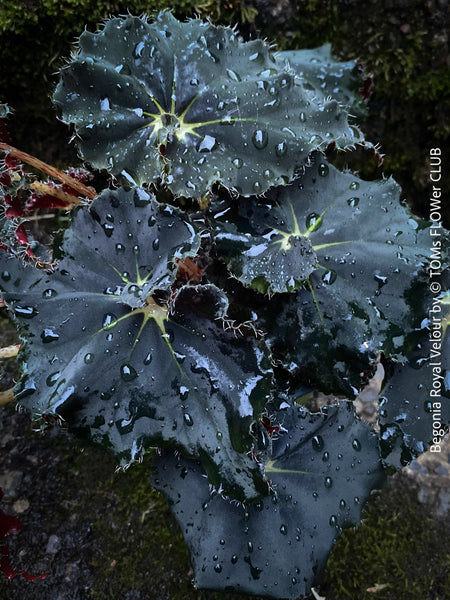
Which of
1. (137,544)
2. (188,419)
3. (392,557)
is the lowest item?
(392,557)

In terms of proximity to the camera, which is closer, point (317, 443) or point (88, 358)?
point (88, 358)

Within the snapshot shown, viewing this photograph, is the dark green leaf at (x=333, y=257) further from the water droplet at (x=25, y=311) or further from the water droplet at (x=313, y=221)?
the water droplet at (x=25, y=311)

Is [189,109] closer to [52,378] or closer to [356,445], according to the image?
[52,378]

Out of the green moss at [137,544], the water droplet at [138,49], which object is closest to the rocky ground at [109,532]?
the green moss at [137,544]

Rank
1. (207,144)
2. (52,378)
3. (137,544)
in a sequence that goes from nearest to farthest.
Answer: (52,378)
(207,144)
(137,544)

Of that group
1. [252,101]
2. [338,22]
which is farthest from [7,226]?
[338,22]

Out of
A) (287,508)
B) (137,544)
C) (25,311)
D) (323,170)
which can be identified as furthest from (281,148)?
(137,544)

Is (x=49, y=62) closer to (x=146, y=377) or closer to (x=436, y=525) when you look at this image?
(x=146, y=377)
